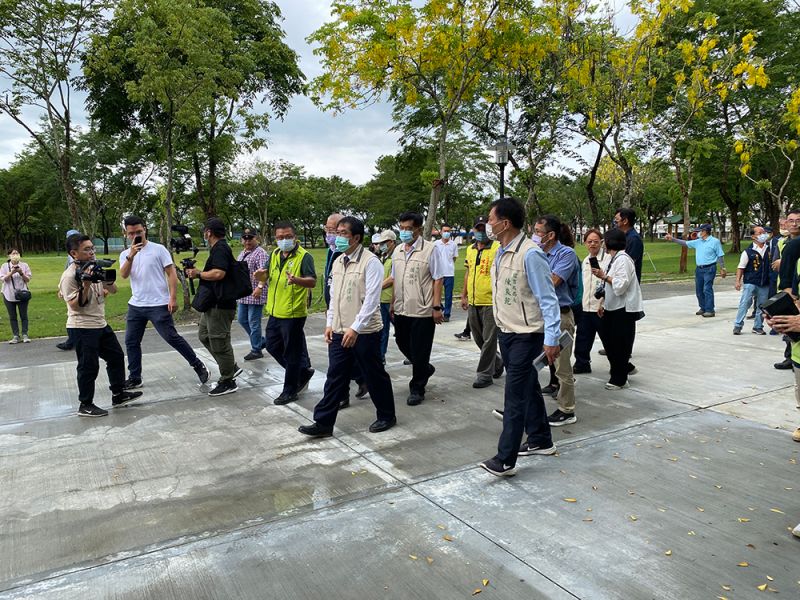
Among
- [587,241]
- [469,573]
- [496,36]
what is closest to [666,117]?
[496,36]

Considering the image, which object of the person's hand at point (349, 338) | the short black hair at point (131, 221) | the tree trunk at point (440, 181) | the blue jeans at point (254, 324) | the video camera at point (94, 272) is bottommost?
the blue jeans at point (254, 324)

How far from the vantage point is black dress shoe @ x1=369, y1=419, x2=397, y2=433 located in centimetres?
491

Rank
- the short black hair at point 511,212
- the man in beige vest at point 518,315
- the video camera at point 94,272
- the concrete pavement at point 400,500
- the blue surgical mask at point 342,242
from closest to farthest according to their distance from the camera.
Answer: the concrete pavement at point 400,500
the man in beige vest at point 518,315
the short black hair at point 511,212
the blue surgical mask at point 342,242
the video camera at point 94,272

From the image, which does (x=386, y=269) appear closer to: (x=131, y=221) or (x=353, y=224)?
(x=353, y=224)

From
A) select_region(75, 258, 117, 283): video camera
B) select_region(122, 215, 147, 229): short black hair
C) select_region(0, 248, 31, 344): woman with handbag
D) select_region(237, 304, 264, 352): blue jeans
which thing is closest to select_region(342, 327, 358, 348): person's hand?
select_region(75, 258, 117, 283): video camera

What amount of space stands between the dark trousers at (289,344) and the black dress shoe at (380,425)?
1.24 metres

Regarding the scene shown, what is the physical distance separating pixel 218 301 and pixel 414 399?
2.27 metres

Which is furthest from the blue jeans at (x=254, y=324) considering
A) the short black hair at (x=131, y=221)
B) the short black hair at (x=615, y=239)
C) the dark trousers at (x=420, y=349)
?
the short black hair at (x=615, y=239)

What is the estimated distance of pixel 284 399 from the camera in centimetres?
580

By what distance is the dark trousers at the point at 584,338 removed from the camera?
679 cm

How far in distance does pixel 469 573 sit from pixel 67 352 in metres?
8.26

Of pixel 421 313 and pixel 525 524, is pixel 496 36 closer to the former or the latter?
pixel 421 313

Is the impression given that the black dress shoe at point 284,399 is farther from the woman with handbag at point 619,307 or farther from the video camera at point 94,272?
the woman with handbag at point 619,307

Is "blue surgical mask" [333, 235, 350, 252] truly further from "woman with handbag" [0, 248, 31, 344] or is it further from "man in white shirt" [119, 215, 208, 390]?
"woman with handbag" [0, 248, 31, 344]
